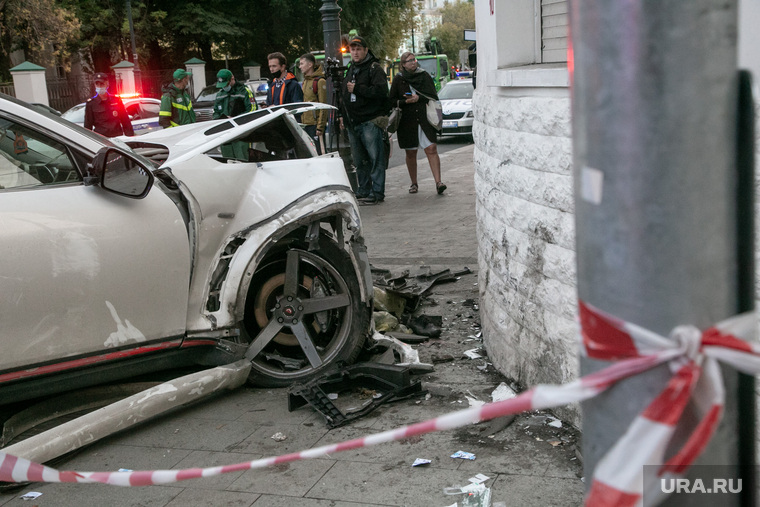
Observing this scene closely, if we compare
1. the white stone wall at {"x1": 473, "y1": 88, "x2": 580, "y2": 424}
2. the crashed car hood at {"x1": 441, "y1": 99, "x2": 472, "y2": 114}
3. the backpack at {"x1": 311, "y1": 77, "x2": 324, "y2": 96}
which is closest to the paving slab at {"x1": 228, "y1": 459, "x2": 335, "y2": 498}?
the white stone wall at {"x1": 473, "y1": 88, "x2": 580, "y2": 424}

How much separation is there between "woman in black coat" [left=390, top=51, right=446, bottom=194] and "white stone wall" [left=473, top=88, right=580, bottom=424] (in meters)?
6.44

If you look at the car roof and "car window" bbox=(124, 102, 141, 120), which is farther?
"car window" bbox=(124, 102, 141, 120)

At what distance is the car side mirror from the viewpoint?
4.11 m

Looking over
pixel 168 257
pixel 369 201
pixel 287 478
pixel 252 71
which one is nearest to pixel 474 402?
pixel 287 478

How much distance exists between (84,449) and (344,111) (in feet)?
27.1

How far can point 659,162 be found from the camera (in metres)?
1.25

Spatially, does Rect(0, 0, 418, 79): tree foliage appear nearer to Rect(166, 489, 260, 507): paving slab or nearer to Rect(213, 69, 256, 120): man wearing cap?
Rect(213, 69, 256, 120): man wearing cap

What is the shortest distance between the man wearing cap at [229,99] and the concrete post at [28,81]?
54.7ft

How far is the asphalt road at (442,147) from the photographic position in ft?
58.8

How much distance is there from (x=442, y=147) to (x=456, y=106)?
1523mm

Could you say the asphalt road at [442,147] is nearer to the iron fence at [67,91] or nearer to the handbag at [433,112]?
the handbag at [433,112]

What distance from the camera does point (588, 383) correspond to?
1.42 meters

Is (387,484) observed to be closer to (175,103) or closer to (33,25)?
(175,103)

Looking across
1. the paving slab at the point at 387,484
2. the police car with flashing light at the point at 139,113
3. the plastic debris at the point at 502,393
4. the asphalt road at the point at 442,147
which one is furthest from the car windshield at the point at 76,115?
the paving slab at the point at 387,484
